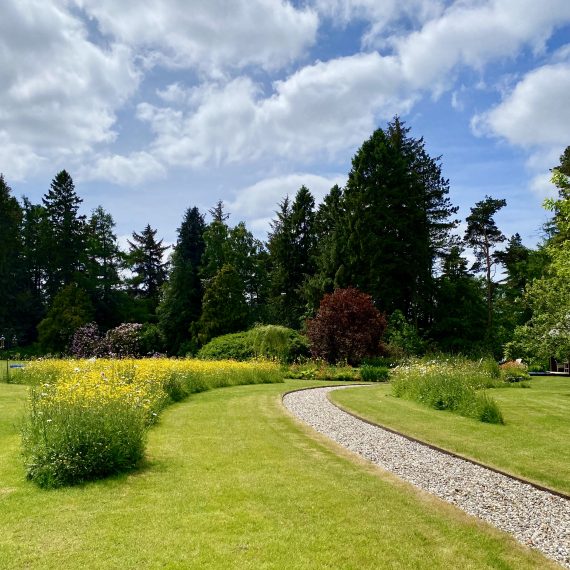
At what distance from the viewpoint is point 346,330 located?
23000mm

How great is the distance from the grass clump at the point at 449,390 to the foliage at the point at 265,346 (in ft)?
26.4

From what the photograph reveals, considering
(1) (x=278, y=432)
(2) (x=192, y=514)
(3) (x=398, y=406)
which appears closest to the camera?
(2) (x=192, y=514)

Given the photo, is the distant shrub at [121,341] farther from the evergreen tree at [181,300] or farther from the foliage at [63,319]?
the foliage at [63,319]

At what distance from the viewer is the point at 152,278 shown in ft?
161

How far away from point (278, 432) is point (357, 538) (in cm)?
450

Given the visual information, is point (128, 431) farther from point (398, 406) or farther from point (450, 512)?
point (398, 406)

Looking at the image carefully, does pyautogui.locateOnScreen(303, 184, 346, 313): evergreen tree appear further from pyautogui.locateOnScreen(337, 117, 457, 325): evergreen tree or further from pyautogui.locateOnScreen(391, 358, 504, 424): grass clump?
pyautogui.locateOnScreen(391, 358, 504, 424): grass clump

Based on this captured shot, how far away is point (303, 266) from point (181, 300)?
9576mm

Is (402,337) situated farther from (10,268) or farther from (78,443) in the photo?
(10,268)

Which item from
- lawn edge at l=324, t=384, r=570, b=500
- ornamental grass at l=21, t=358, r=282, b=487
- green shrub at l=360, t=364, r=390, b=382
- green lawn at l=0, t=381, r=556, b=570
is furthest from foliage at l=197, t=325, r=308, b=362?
green lawn at l=0, t=381, r=556, b=570

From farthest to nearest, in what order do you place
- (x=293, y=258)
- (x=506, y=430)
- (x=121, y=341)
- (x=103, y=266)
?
(x=103, y=266), (x=293, y=258), (x=121, y=341), (x=506, y=430)

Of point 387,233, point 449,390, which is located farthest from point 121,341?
point 449,390

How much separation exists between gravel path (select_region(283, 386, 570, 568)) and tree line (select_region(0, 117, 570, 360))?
1836 cm

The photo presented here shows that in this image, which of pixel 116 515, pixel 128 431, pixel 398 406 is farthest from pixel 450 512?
pixel 398 406
